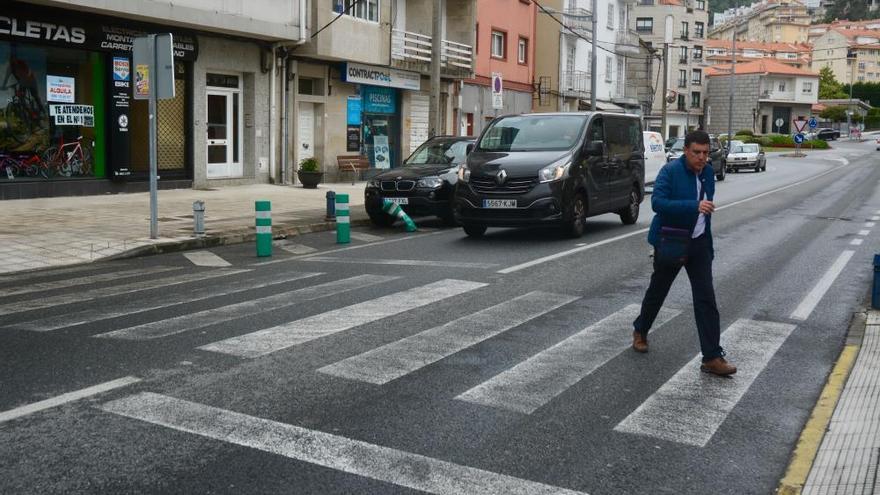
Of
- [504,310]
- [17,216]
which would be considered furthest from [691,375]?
[17,216]

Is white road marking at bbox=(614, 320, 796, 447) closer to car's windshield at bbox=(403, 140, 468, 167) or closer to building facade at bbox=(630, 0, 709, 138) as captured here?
car's windshield at bbox=(403, 140, 468, 167)

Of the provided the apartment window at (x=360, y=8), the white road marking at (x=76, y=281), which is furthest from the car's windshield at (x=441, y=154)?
the apartment window at (x=360, y=8)

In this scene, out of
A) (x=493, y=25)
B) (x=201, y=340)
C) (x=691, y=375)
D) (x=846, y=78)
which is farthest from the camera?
(x=846, y=78)

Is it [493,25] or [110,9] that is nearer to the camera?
[110,9]

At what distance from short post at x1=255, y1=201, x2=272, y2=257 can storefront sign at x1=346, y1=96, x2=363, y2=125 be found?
16.6m

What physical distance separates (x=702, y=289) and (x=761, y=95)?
4501 inches

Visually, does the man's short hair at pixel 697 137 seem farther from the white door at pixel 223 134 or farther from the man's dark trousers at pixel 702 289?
the white door at pixel 223 134

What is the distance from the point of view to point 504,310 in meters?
8.45

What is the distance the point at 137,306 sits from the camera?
852 centimetres

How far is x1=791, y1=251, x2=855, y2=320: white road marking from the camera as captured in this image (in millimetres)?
8755

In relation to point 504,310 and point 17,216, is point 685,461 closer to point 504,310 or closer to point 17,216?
point 504,310

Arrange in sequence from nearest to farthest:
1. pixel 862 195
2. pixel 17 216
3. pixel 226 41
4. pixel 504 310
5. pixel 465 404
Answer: pixel 465 404 < pixel 504 310 < pixel 17 216 < pixel 226 41 < pixel 862 195

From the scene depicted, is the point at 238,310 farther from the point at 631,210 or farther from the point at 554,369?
the point at 631,210

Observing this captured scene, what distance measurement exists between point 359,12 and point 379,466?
2455 cm
